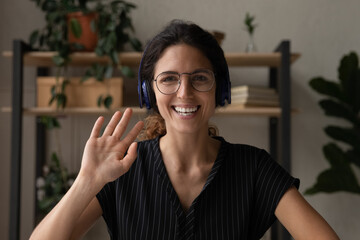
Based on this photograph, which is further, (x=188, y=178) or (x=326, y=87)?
(x=326, y=87)

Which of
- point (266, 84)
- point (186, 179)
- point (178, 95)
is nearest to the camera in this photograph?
point (178, 95)

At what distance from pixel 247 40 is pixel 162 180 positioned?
197cm

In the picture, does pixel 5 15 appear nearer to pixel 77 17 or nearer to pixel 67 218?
pixel 77 17

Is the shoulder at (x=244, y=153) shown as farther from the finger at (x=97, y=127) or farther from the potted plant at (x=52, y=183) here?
the potted plant at (x=52, y=183)

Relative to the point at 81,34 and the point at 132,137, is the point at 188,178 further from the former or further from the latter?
the point at 81,34

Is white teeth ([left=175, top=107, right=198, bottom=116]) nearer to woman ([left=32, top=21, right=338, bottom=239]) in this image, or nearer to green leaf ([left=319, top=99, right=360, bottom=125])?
woman ([left=32, top=21, right=338, bottom=239])

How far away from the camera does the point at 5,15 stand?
10.5 ft

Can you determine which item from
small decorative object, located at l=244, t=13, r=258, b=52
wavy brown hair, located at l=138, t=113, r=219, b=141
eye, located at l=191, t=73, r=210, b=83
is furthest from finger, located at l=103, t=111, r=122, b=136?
small decorative object, located at l=244, t=13, r=258, b=52

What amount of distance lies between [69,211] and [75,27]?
1.75 meters

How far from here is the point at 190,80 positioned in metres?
1.34

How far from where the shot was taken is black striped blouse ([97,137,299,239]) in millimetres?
1363

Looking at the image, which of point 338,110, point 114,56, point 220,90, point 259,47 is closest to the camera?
point 220,90

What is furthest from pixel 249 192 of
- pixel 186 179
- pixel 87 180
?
pixel 87 180

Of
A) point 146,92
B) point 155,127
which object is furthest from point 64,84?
point 146,92
